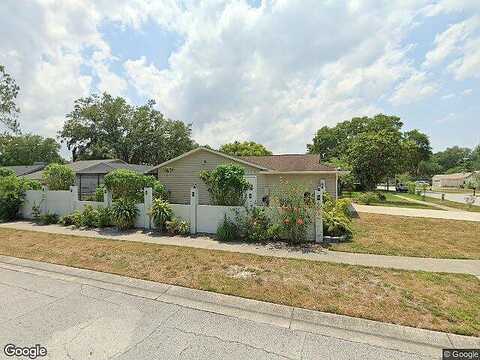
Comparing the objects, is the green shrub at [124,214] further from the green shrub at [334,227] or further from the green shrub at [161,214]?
the green shrub at [334,227]

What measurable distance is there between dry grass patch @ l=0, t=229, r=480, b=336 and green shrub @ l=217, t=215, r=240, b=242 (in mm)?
1353

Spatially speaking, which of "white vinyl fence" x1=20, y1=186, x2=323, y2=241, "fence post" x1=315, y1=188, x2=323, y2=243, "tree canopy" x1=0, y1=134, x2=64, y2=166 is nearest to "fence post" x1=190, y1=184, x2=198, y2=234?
"white vinyl fence" x1=20, y1=186, x2=323, y2=241

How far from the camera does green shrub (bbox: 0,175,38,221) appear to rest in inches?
505

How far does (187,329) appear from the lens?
3781mm

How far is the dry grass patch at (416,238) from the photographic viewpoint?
7.41m

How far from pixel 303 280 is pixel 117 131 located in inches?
1480

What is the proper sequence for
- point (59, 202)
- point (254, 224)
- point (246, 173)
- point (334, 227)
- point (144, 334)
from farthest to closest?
point (246, 173) < point (59, 202) < point (254, 224) < point (334, 227) < point (144, 334)

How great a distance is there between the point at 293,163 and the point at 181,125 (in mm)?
26543

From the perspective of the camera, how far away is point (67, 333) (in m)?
3.66

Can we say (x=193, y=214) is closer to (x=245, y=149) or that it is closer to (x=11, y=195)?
(x=11, y=195)

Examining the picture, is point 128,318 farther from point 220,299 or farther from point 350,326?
point 350,326

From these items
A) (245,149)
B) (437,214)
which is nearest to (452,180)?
(245,149)

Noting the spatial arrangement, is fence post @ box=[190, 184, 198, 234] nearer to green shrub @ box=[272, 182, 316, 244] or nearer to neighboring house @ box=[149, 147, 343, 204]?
green shrub @ box=[272, 182, 316, 244]

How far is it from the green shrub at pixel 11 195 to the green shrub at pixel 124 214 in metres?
6.39
